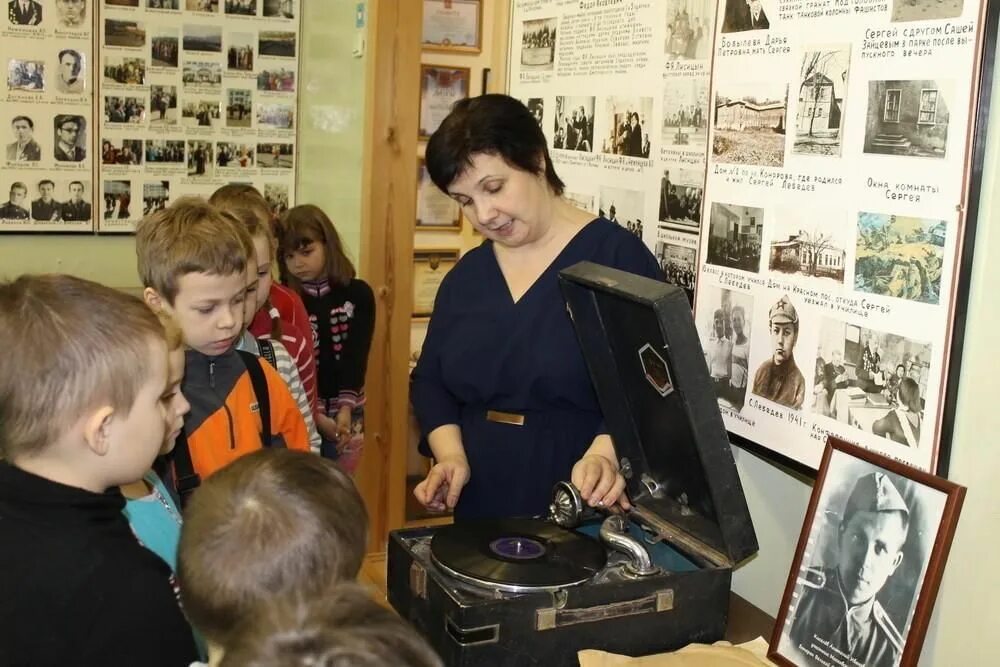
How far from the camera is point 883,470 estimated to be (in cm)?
141

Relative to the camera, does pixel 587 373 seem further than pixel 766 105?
Yes

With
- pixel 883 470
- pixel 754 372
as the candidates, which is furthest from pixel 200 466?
pixel 883 470

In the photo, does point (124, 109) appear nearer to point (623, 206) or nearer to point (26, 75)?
point (26, 75)

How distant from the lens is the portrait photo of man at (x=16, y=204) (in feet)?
11.5

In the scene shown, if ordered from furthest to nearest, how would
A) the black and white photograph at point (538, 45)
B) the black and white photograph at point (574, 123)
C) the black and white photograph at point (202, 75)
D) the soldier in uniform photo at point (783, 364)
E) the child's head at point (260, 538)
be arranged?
the black and white photograph at point (202, 75)
the black and white photograph at point (538, 45)
the black and white photograph at point (574, 123)
the soldier in uniform photo at point (783, 364)
the child's head at point (260, 538)

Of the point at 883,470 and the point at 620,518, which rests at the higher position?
the point at 883,470

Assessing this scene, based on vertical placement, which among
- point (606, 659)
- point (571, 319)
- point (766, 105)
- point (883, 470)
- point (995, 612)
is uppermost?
point (766, 105)

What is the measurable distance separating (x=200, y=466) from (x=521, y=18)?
49.9 inches

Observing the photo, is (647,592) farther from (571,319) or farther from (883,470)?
(571,319)

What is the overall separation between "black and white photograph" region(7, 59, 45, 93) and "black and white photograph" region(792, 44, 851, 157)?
8.88ft

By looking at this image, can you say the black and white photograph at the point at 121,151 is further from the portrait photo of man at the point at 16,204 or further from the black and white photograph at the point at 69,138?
the portrait photo of man at the point at 16,204

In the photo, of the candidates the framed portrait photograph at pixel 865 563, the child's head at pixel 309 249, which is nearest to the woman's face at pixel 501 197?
the framed portrait photograph at pixel 865 563

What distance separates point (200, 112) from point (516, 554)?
2.65 metres

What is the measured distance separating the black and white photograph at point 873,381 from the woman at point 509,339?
0.37 m
